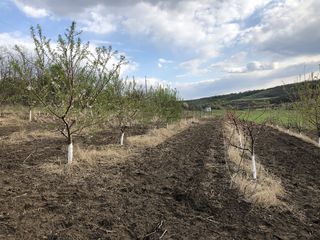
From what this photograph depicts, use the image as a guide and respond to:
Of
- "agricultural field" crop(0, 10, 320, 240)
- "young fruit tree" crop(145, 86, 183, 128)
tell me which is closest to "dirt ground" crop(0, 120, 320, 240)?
"agricultural field" crop(0, 10, 320, 240)

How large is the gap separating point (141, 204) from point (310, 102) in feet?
51.1

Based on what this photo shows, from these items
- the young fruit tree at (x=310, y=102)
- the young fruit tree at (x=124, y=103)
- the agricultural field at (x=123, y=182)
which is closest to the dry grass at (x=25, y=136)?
the agricultural field at (x=123, y=182)

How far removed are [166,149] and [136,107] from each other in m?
2.58

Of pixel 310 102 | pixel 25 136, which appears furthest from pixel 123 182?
pixel 310 102

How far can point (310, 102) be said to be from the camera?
20.6 meters

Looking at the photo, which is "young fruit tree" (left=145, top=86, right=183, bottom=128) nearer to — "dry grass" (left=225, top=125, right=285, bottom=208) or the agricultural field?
the agricultural field

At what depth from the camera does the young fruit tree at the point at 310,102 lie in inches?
799

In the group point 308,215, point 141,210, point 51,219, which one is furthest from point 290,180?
point 51,219

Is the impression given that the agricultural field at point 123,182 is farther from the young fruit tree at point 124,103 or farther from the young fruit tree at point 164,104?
the young fruit tree at point 164,104

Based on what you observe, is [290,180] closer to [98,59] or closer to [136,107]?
[98,59]

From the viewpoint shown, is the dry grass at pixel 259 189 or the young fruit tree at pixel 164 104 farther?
the young fruit tree at pixel 164 104

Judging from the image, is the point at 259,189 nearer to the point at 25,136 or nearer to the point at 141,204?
the point at 141,204

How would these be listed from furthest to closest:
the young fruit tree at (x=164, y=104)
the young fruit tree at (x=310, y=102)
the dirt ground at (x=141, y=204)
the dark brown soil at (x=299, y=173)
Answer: the young fruit tree at (x=164, y=104) < the young fruit tree at (x=310, y=102) < the dark brown soil at (x=299, y=173) < the dirt ground at (x=141, y=204)

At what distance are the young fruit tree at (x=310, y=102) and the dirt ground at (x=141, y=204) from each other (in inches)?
357
